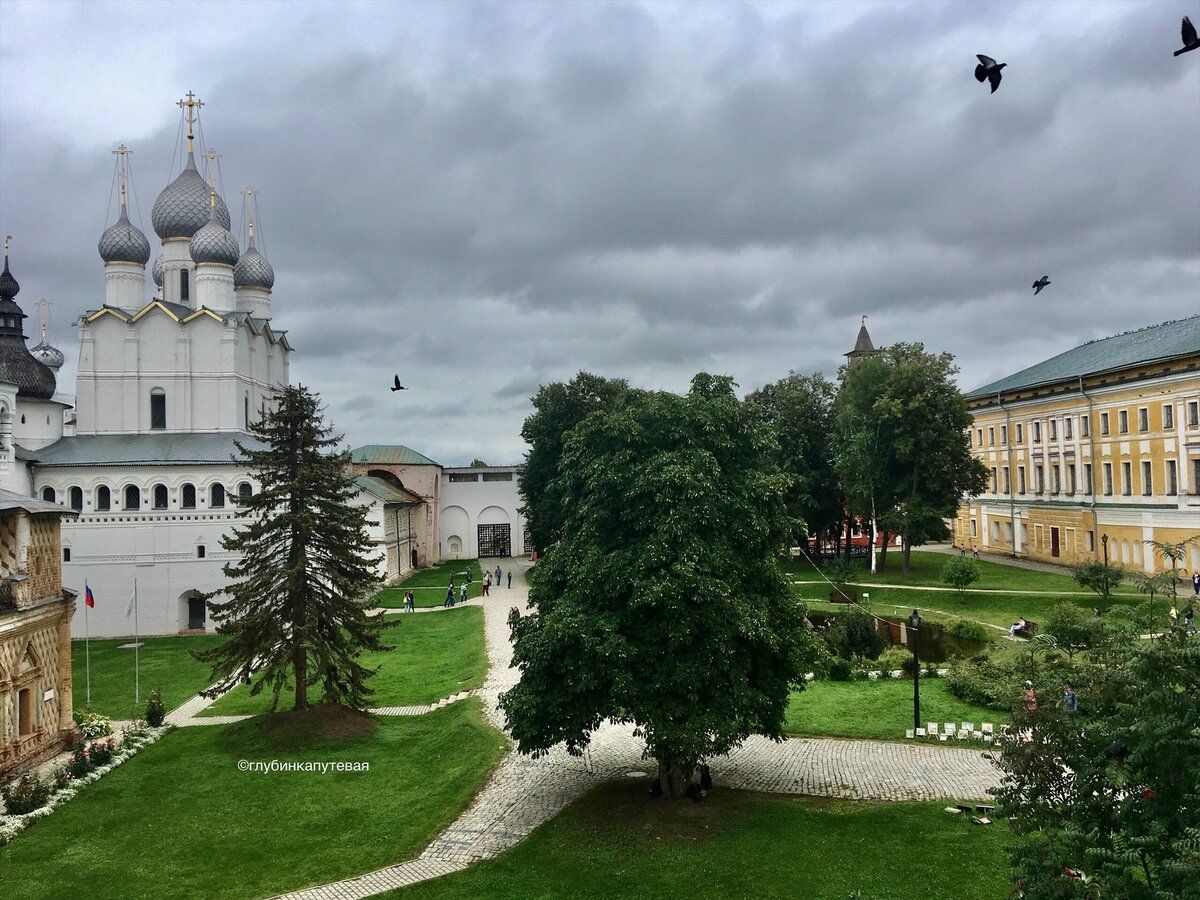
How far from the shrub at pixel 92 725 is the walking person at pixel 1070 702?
2122 cm

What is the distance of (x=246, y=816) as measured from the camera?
1744 cm

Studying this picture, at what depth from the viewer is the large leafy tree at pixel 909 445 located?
42.0 metres

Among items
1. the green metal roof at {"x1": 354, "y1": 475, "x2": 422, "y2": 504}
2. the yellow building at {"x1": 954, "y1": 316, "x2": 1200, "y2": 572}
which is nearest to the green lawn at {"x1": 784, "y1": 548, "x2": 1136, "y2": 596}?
the yellow building at {"x1": 954, "y1": 316, "x2": 1200, "y2": 572}

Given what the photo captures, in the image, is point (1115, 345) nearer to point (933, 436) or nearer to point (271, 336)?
point (933, 436)

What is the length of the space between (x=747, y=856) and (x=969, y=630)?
1978cm

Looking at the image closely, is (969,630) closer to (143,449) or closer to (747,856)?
(747,856)

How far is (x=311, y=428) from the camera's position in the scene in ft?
75.9

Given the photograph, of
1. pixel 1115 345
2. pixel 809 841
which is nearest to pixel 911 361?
pixel 1115 345

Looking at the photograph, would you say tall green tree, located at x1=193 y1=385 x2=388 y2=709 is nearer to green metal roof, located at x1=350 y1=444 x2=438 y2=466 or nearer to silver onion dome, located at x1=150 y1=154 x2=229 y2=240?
silver onion dome, located at x1=150 y1=154 x2=229 y2=240

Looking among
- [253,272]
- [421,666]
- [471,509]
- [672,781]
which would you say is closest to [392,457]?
[471,509]

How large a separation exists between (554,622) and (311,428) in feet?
35.3

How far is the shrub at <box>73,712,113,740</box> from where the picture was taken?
22.4 m

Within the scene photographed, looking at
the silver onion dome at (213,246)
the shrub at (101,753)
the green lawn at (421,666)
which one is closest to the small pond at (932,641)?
the green lawn at (421,666)

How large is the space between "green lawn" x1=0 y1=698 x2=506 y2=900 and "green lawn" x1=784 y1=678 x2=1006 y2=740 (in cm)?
714
